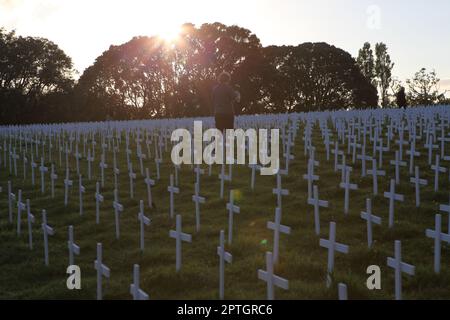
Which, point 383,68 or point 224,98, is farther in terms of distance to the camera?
point 383,68

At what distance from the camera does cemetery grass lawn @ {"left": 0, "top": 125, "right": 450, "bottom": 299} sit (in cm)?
643

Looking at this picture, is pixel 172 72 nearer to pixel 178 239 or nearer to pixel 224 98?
pixel 224 98

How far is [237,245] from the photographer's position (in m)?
7.75

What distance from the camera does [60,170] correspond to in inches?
617

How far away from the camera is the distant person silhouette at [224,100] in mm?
13812

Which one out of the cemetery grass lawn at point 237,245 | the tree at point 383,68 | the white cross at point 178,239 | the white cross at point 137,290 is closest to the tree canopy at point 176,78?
the tree at point 383,68

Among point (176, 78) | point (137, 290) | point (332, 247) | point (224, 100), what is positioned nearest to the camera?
point (137, 290)

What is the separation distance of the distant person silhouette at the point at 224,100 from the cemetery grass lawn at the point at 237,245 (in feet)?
6.28

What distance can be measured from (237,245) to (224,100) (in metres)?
6.63

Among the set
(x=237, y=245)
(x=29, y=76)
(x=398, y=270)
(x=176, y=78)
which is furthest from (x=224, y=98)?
(x=29, y=76)

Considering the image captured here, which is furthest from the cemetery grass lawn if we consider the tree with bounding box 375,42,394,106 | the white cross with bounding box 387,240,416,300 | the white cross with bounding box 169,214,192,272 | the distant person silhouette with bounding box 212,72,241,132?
the tree with bounding box 375,42,394,106

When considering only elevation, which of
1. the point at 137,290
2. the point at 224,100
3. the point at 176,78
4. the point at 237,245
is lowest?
the point at 237,245

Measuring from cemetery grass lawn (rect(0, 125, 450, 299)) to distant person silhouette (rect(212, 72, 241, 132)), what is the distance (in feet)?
6.28
